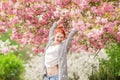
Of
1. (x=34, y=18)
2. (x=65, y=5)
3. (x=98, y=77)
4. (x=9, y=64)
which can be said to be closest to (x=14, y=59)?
(x=9, y=64)

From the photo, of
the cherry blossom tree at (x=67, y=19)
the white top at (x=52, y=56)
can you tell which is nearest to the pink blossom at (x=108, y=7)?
the cherry blossom tree at (x=67, y=19)

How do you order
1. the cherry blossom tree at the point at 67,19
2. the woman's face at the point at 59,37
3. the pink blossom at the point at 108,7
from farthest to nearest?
the woman's face at the point at 59,37
the pink blossom at the point at 108,7
the cherry blossom tree at the point at 67,19

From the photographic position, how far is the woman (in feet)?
28.6

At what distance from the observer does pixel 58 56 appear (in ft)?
29.0

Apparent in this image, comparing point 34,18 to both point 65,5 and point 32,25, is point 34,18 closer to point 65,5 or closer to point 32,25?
point 32,25

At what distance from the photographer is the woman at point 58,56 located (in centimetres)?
870

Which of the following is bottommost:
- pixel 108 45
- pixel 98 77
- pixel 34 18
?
Result: pixel 98 77

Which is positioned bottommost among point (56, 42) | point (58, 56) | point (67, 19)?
point (58, 56)

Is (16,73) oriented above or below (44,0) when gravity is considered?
below

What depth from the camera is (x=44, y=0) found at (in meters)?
10.2

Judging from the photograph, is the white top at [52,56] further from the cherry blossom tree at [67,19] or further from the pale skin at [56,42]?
the cherry blossom tree at [67,19]

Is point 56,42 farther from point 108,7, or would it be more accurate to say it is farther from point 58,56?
point 108,7

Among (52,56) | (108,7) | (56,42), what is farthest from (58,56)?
(108,7)

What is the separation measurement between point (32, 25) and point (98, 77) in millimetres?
2753
